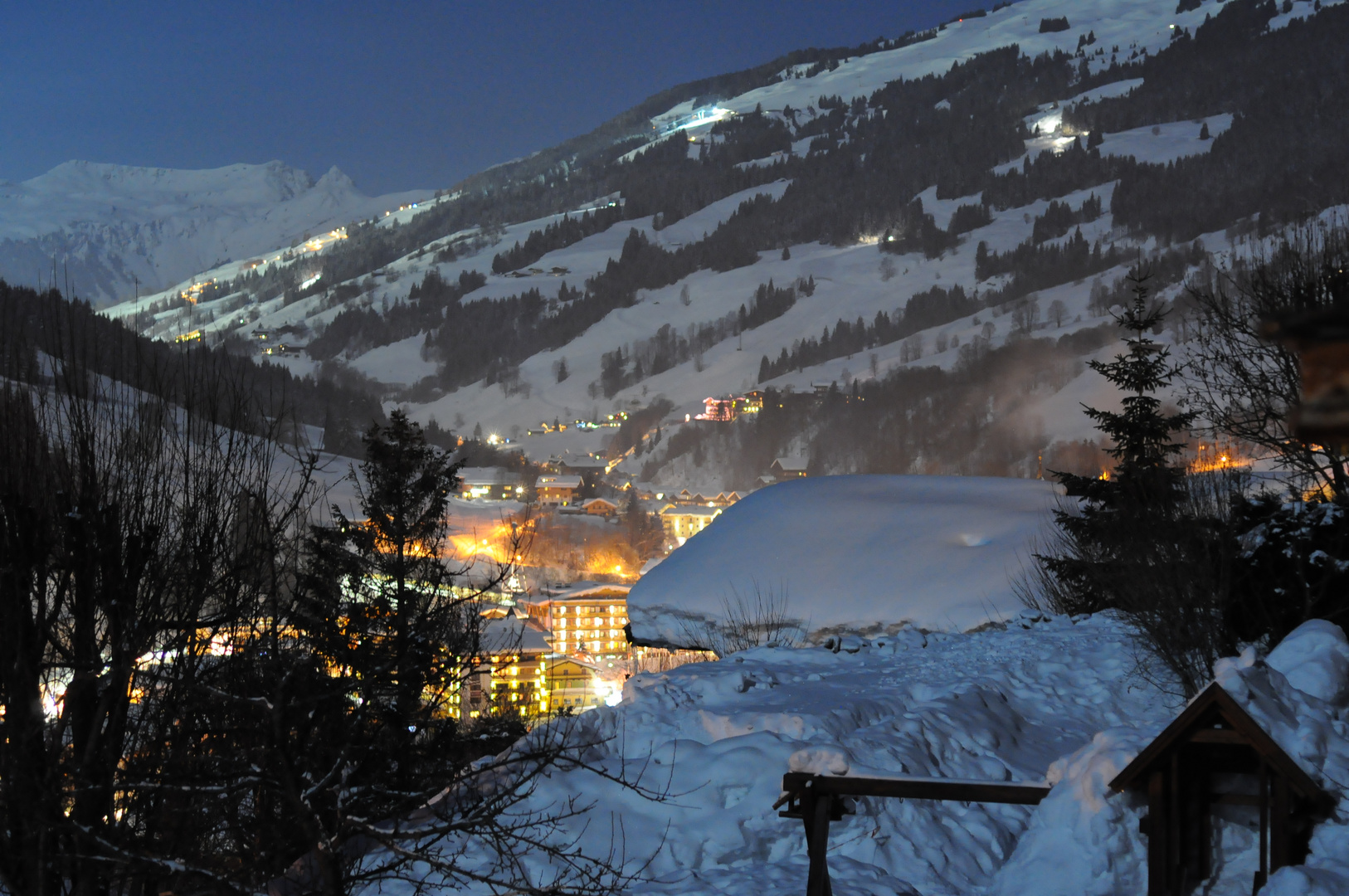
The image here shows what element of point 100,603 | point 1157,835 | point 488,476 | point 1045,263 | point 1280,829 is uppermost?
point 1045,263

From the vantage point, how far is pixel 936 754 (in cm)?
898

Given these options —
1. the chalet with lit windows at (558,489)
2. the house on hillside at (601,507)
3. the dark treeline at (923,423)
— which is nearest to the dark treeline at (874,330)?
the dark treeline at (923,423)

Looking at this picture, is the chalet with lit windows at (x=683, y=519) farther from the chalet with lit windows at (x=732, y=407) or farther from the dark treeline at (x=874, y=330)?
the dark treeline at (x=874, y=330)

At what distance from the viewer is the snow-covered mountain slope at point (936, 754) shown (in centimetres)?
481

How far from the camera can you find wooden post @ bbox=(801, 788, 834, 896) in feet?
15.9

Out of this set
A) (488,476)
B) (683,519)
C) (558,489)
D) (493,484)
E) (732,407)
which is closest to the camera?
(683,519)

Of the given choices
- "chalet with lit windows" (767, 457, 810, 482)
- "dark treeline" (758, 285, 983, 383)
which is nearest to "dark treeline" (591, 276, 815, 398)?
"dark treeline" (758, 285, 983, 383)

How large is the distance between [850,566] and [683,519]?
6942cm

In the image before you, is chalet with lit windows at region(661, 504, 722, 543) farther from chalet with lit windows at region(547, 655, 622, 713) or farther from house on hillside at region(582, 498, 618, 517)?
chalet with lit windows at region(547, 655, 622, 713)

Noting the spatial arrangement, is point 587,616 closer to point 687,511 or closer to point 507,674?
point 507,674

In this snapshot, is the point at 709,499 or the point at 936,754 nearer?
the point at 936,754

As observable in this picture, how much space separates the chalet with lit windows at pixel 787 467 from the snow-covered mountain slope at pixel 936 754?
81.4 meters

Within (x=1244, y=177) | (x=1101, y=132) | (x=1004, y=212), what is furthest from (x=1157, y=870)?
(x=1101, y=132)

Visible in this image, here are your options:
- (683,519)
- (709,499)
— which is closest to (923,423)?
(709,499)
